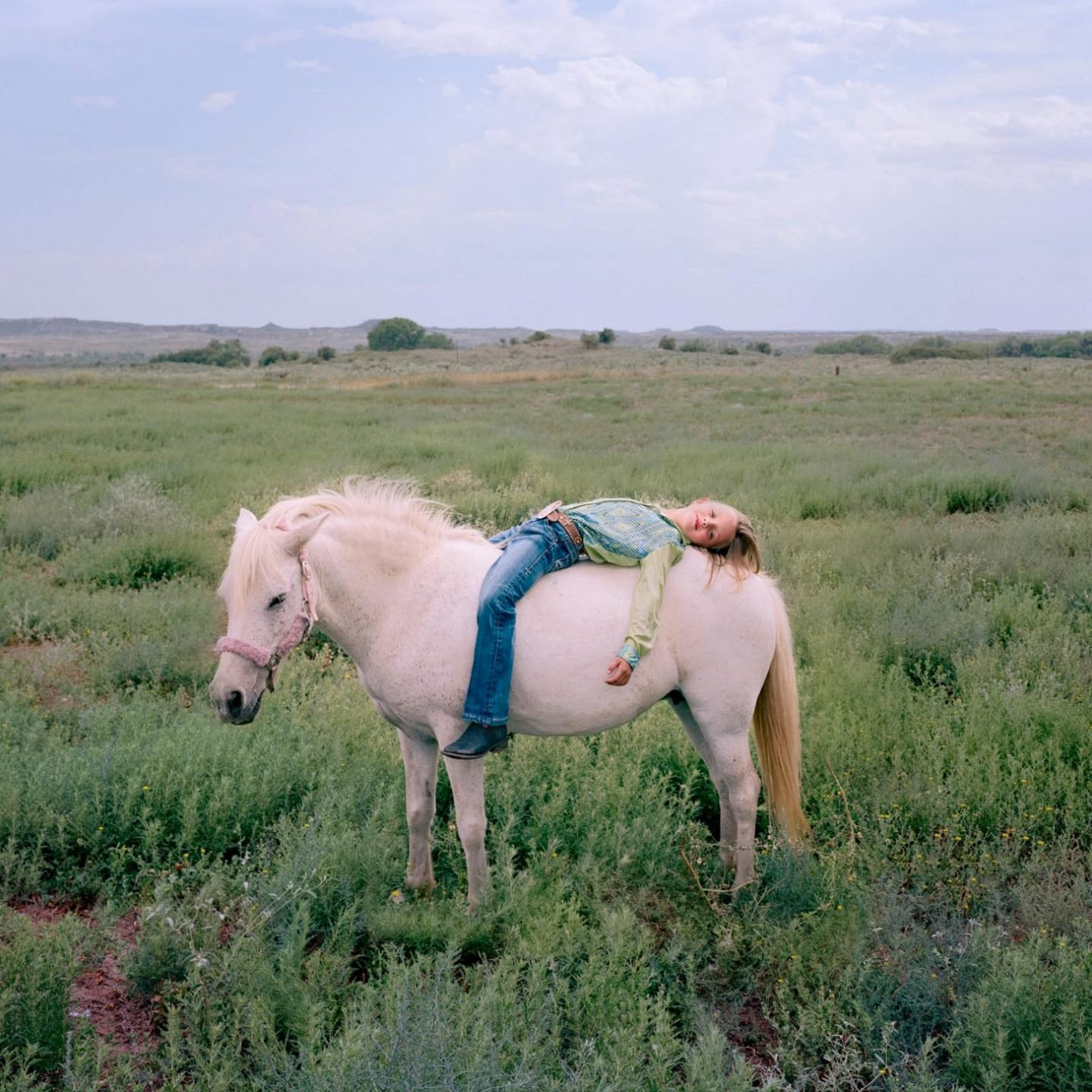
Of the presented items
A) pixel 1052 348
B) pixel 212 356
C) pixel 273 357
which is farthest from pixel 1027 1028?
pixel 212 356

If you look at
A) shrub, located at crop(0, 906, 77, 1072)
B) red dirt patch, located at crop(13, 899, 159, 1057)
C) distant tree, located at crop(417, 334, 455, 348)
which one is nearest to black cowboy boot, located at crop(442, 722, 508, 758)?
red dirt patch, located at crop(13, 899, 159, 1057)

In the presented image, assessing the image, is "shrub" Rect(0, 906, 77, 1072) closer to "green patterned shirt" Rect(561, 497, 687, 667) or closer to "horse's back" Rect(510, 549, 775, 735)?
"horse's back" Rect(510, 549, 775, 735)

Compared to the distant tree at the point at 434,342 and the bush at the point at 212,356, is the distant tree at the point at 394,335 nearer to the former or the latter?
the distant tree at the point at 434,342

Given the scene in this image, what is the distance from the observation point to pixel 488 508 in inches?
401

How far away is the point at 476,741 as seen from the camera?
340cm

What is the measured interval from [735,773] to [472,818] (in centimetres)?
118

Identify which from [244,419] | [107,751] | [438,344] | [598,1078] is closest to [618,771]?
[598,1078]

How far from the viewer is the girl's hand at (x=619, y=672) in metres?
3.38

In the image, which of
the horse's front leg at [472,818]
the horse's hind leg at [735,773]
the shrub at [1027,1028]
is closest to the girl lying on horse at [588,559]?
the horse's front leg at [472,818]

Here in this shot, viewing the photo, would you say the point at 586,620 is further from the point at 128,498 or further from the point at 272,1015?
the point at 128,498

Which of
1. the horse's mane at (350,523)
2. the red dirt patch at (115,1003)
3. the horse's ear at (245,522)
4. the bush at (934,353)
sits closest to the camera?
the red dirt patch at (115,1003)

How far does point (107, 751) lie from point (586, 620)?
8.45 feet

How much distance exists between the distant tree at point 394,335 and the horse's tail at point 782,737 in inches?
3565

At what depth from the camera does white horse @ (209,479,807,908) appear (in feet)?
10.6
